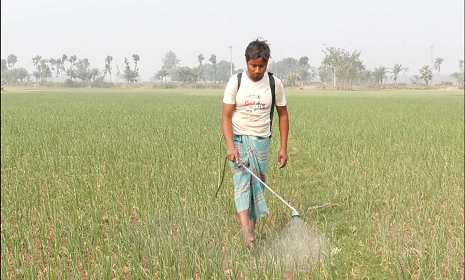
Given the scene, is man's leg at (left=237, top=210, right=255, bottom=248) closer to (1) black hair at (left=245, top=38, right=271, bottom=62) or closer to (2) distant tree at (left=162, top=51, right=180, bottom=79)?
(1) black hair at (left=245, top=38, right=271, bottom=62)

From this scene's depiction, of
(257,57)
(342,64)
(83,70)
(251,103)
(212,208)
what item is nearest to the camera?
(257,57)

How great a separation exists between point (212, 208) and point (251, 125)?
1174 millimetres

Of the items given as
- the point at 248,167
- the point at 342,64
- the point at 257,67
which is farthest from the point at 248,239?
the point at 342,64

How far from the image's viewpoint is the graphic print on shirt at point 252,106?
9.56ft

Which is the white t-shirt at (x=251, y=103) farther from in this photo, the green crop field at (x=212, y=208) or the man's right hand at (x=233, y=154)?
the green crop field at (x=212, y=208)

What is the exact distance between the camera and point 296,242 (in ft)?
9.82

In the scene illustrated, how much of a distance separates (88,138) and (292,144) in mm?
3977

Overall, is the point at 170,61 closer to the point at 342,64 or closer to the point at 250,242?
the point at 342,64

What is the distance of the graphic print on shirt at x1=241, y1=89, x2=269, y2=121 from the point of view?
2.91m

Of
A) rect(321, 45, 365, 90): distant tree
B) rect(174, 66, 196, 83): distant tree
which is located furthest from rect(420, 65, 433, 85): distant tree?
rect(174, 66, 196, 83): distant tree

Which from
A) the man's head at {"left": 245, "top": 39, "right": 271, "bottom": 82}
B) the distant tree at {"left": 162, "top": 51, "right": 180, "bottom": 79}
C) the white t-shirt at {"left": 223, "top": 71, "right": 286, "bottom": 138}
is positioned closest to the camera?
the man's head at {"left": 245, "top": 39, "right": 271, "bottom": 82}

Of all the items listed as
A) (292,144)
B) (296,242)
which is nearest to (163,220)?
(296,242)

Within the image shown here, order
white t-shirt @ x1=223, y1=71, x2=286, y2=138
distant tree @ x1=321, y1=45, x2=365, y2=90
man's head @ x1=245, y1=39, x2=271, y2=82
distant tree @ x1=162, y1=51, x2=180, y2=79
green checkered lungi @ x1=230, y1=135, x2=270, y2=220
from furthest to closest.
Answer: distant tree @ x1=162, y1=51, x2=180, y2=79
distant tree @ x1=321, y1=45, x2=365, y2=90
green checkered lungi @ x1=230, y1=135, x2=270, y2=220
white t-shirt @ x1=223, y1=71, x2=286, y2=138
man's head @ x1=245, y1=39, x2=271, y2=82

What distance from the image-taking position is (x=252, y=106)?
116 inches
